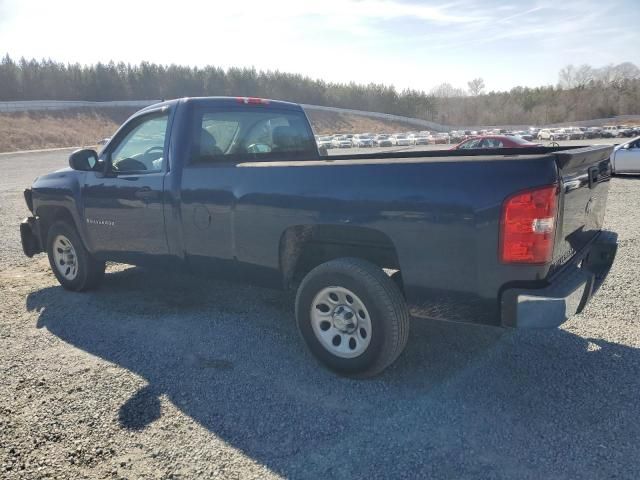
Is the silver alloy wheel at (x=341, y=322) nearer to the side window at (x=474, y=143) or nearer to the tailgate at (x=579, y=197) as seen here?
the tailgate at (x=579, y=197)

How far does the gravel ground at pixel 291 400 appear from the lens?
2721mm

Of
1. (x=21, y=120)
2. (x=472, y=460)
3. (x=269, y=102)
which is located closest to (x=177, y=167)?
(x=269, y=102)

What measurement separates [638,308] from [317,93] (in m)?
101

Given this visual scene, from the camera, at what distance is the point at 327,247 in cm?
392

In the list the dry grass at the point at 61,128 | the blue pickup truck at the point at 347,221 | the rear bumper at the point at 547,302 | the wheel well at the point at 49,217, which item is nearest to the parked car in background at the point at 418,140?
the dry grass at the point at 61,128

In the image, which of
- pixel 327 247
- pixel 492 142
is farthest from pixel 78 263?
pixel 492 142

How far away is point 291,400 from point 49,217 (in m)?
3.99

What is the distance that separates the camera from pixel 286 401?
132 inches

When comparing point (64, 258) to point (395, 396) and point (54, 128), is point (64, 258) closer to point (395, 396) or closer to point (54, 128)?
point (395, 396)

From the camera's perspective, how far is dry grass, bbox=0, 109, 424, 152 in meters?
52.2

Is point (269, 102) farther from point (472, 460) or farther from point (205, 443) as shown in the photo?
point (472, 460)

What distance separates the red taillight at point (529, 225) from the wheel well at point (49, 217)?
178 inches

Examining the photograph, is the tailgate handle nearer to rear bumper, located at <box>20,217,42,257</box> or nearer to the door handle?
A: the door handle

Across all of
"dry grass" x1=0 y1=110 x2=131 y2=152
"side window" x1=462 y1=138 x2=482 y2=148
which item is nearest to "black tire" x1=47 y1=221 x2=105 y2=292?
"side window" x1=462 y1=138 x2=482 y2=148
